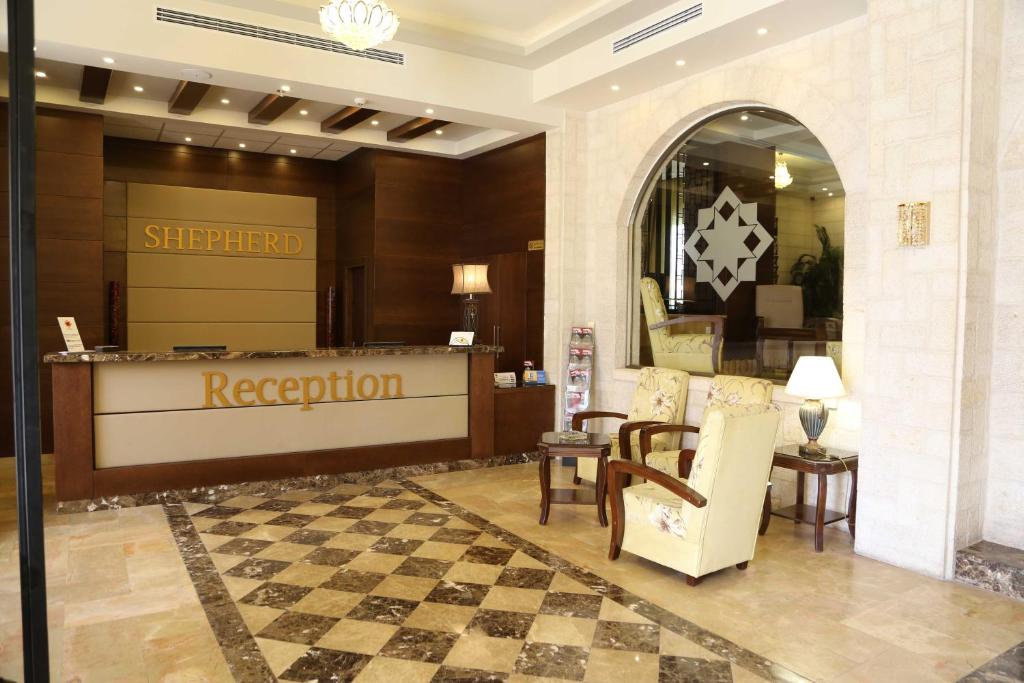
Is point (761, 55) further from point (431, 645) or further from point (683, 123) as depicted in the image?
point (431, 645)

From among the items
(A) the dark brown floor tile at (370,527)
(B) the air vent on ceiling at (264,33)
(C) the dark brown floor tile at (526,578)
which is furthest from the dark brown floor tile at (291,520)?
(B) the air vent on ceiling at (264,33)

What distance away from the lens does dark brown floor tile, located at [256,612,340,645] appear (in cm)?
335

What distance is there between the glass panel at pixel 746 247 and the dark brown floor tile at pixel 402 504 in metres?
3.02

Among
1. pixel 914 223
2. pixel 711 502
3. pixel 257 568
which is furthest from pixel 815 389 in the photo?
pixel 257 568

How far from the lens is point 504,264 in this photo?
8844mm

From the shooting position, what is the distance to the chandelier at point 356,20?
4766mm

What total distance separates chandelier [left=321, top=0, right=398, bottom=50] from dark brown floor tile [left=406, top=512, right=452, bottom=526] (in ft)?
11.3

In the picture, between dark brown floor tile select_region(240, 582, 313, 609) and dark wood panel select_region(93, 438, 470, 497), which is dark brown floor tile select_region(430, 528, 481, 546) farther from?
dark wood panel select_region(93, 438, 470, 497)

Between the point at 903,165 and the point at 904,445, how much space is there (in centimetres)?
174

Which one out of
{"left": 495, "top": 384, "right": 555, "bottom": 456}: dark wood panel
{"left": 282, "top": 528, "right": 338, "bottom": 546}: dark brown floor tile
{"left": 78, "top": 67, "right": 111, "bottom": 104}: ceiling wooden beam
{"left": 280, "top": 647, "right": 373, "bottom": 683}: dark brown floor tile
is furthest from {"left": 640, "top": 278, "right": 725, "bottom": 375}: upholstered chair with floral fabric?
{"left": 78, "top": 67, "right": 111, "bottom": 104}: ceiling wooden beam

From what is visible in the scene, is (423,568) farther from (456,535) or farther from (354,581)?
(456,535)

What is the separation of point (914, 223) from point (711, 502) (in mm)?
2160

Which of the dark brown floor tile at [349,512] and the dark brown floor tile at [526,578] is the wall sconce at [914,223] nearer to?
the dark brown floor tile at [526,578]

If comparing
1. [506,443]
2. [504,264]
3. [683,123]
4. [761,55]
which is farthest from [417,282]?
[761,55]
